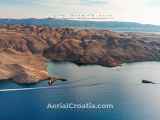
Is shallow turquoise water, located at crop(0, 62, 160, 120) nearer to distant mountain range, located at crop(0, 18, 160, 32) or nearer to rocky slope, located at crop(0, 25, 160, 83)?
rocky slope, located at crop(0, 25, 160, 83)

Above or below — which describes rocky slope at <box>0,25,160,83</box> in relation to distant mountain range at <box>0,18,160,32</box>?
below

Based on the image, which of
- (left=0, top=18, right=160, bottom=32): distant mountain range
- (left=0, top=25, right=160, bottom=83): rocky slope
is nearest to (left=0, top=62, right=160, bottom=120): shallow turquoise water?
(left=0, top=25, right=160, bottom=83): rocky slope

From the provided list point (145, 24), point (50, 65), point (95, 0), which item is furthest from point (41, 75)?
point (145, 24)

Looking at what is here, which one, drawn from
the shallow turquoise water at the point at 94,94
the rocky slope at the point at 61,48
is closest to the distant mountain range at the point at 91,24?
the rocky slope at the point at 61,48

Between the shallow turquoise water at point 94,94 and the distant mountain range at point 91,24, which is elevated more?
the distant mountain range at point 91,24

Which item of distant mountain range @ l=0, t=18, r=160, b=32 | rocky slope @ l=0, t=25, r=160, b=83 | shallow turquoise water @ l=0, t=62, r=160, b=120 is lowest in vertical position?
shallow turquoise water @ l=0, t=62, r=160, b=120

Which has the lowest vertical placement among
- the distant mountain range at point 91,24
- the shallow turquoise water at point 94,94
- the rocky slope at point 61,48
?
the shallow turquoise water at point 94,94

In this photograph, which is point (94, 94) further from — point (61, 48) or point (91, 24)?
point (91, 24)

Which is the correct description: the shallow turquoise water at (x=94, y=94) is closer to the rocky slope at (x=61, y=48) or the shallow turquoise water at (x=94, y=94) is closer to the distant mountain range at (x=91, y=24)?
the rocky slope at (x=61, y=48)
